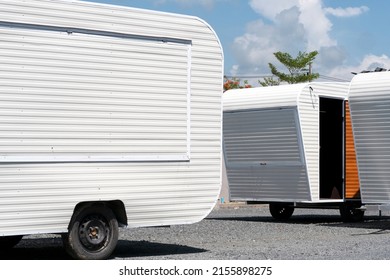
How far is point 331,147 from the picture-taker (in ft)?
62.5

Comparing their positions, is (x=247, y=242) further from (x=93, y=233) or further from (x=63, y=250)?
(x=93, y=233)

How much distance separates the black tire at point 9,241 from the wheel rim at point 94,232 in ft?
5.61

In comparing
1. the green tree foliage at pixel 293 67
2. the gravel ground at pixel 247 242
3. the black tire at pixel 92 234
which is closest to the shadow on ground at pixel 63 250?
the gravel ground at pixel 247 242

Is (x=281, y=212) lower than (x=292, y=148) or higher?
lower

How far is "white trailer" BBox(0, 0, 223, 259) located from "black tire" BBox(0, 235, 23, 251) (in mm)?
31

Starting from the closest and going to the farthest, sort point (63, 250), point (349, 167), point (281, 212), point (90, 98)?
point (90, 98) < point (63, 250) < point (349, 167) < point (281, 212)

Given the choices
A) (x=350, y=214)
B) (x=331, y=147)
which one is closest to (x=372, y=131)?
(x=331, y=147)

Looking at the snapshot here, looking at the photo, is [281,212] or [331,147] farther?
[281,212]

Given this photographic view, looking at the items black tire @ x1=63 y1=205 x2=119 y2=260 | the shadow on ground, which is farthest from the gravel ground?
black tire @ x1=63 y1=205 x2=119 y2=260

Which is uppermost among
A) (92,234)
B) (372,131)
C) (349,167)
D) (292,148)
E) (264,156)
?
(372,131)

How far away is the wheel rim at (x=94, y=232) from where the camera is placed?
1101cm

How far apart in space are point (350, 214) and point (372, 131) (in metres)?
3.32

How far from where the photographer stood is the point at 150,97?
457 inches

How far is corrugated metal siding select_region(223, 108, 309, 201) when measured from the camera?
17.9 meters
